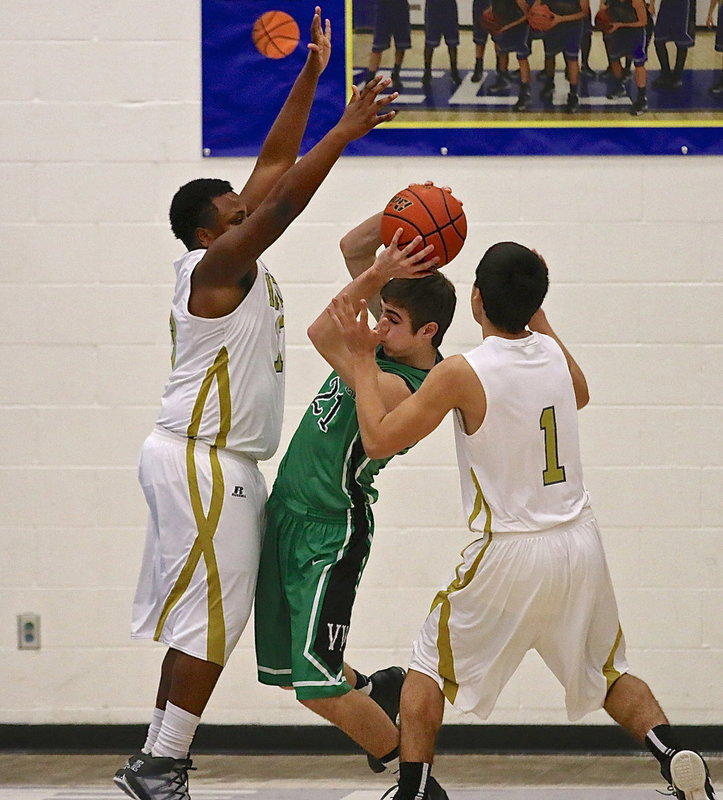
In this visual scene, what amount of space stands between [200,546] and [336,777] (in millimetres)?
1517

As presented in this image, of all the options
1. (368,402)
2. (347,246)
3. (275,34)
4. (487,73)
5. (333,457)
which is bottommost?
(333,457)

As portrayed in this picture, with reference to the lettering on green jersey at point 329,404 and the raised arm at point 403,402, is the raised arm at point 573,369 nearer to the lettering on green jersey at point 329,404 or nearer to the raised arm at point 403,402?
the raised arm at point 403,402

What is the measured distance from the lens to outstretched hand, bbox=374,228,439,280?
3.30m

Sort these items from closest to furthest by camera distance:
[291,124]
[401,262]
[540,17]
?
[401,262]
[291,124]
[540,17]

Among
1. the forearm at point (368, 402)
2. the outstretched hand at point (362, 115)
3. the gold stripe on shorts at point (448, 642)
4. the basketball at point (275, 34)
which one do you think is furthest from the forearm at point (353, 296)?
the basketball at point (275, 34)

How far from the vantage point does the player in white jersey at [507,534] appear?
320cm

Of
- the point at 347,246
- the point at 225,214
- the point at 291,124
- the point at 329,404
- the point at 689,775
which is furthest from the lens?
the point at 291,124

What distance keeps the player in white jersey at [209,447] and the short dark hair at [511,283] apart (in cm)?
52

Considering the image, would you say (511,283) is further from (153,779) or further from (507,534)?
(153,779)

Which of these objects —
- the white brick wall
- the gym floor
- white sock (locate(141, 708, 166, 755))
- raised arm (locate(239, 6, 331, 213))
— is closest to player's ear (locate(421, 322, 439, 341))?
raised arm (locate(239, 6, 331, 213))

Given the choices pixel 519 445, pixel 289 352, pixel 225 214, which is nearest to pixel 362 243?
pixel 225 214

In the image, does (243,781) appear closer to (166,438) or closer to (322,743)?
(322,743)

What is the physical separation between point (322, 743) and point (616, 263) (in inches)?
89.7

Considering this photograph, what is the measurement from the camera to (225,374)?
12.0 ft
